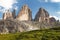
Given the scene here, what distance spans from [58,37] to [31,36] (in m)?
27.0

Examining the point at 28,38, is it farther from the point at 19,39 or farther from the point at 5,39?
the point at 5,39

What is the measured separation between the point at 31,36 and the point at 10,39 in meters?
21.1

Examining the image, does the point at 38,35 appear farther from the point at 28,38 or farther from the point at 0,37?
the point at 0,37

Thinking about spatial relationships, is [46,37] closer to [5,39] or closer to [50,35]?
[50,35]

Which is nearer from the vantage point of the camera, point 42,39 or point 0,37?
point 42,39

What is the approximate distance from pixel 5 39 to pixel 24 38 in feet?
61.0

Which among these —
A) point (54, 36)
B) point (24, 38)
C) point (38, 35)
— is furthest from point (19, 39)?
point (54, 36)

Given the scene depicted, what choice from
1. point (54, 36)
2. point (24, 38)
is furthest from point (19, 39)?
point (54, 36)

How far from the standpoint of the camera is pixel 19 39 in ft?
630

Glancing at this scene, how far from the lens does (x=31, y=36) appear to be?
197625 mm

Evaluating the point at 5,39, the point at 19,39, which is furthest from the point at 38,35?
the point at 5,39

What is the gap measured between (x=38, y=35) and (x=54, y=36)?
16.3 metres

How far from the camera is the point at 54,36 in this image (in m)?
193

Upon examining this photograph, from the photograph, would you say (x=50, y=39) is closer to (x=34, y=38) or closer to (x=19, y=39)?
(x=34, y=38)
